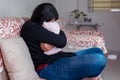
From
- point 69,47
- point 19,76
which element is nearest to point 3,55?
point 19,76

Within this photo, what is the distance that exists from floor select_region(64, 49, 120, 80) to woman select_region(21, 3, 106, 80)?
4.43 feet

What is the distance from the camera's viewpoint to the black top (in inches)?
71.2

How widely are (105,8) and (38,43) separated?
330 centimetres

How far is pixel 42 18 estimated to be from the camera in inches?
75.9

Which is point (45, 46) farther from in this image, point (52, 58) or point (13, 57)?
point (13, 57)

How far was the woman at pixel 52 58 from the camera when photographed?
5.75 ft

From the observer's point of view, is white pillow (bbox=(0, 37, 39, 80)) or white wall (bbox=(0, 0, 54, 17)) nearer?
white pillow (bbox=(0, 37, 39, 80))

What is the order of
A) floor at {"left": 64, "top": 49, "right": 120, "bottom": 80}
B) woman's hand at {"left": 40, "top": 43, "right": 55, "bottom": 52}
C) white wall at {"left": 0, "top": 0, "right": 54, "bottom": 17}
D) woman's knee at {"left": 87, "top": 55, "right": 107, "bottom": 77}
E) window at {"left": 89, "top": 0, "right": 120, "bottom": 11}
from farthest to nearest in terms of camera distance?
window at {"left": 89, "top": 0, "right": 120, "bottom": 11} < floor at {"left": 64, "top": 49, "right": 120, "bottom": 80} < white wall at {"left": 0, "top": 0, "right": 54, "bottom": 17} < woman's hand at {"left": 40, "top": 43, "right": 55, "bottom": 52} < woman's knee at {"left": 87, "top": 55, "right": 107, "bottom": 77}

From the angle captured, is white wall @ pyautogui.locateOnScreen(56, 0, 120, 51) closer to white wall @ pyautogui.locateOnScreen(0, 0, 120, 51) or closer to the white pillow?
white wall @ pyautogui.locateOnScreen(0, 0, 120, 51)

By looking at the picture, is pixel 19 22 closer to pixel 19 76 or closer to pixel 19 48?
pixel 19 48

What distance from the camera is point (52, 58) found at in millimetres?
1883

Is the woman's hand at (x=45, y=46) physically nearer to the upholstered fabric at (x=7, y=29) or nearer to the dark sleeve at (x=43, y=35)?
the dark sleeve at (x=43, y=35)

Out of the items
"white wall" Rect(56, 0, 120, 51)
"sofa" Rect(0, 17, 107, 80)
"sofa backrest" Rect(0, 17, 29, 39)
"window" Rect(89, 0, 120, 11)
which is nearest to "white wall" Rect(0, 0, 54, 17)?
"sofa backrest" Rect(0, 17, 29, 39)

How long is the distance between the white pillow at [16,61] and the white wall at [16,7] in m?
0.90
